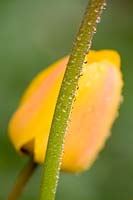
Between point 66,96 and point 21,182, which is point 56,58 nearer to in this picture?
point 21,182

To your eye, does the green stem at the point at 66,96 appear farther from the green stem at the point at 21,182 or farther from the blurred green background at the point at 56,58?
the blurred green background at the point at 56,58

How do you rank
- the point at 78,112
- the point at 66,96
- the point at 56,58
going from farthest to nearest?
the point at 56,58 < the point at 78,112 < the point at 66,96

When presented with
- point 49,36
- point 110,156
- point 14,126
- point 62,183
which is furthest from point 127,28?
point 14,126

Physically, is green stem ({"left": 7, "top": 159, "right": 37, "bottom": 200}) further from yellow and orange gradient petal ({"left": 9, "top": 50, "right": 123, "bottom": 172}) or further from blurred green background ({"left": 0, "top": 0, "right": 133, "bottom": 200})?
blurred green background ({"left": 0, "top": 0, "right": 133, "bottom": 200})

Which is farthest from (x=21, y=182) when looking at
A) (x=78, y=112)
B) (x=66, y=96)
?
(x=66, y=96)

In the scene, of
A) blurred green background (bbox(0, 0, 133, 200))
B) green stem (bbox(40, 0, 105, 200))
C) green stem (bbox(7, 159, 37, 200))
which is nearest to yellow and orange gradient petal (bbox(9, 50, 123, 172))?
green stem (bbox(7, 159, 37, 200))
